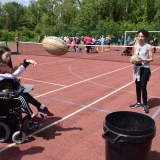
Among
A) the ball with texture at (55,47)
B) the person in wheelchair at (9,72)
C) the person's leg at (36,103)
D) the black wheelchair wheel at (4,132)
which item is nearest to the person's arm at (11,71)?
the person in wheelchair at (9,72)

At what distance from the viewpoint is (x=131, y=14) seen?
53.2m

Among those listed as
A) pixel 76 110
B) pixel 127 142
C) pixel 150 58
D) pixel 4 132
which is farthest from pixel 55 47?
pixel 127 142

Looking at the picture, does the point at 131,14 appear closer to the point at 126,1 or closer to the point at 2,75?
the point at 126,1

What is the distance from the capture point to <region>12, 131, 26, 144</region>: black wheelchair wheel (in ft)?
14.3

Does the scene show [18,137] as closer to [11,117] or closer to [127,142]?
[11,117]

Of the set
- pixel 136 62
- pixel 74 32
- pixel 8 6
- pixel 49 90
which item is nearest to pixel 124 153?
pixel 136 62

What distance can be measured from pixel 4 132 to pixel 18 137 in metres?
0.31

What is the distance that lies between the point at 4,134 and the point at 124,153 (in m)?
2.43

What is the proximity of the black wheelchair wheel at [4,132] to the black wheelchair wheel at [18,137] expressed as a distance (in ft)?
0.50

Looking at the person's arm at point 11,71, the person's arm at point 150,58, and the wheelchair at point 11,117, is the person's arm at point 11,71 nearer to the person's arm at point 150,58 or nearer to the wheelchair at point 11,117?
the wheelchair at point 11,117

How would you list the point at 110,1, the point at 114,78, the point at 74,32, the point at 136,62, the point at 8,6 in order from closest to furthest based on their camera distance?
the point at 136,62 → the point at 114,78 → the point at 74,32 → the point at 110,1 → the point at 8,6

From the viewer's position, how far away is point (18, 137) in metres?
4.43

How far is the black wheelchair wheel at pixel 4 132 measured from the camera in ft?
14.4

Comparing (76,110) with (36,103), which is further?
(76,110)
